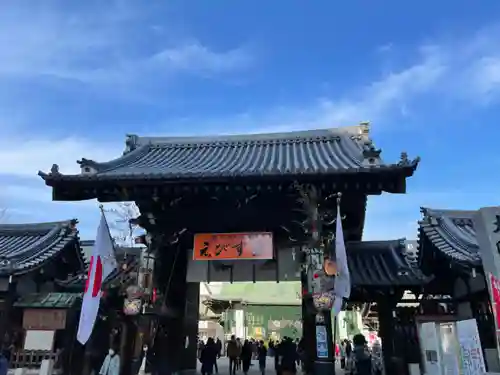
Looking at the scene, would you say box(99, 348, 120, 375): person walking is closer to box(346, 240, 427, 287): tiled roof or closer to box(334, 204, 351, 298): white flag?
box(334, 204, 351, 298): white flag

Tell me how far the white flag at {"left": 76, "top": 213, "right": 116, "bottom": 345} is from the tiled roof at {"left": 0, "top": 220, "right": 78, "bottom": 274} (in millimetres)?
3293

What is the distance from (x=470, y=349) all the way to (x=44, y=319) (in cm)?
1054

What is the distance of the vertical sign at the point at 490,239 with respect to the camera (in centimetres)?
497

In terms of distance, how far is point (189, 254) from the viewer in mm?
11672

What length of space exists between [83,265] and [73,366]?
4.51 meters

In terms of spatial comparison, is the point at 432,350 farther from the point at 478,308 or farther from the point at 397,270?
the point at 397,270

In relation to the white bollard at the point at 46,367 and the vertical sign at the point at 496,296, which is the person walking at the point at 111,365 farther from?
the vertical sign at the point at 496,296

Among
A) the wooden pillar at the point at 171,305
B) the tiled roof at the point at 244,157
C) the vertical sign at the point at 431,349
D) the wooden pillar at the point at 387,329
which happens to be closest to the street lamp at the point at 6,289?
the tiled roof at the point at 244,157

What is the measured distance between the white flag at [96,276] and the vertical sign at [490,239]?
785cm

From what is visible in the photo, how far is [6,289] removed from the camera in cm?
1155

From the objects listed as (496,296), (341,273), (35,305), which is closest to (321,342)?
(341,273)

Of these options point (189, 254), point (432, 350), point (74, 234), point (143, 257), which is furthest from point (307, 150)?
point (74, 234)

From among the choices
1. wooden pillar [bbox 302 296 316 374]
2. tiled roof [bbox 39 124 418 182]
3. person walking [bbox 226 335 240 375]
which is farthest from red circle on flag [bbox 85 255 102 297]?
person walking [bbox 226 335 240 375]

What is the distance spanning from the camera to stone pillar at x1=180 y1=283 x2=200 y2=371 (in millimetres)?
12454
